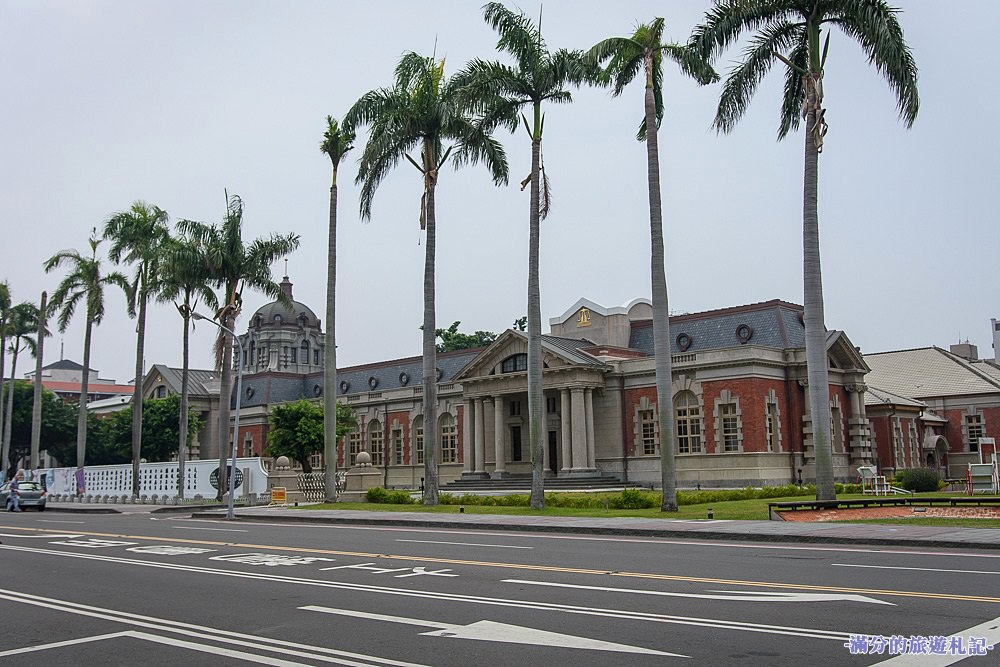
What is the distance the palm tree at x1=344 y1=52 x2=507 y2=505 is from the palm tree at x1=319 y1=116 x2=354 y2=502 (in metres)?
3.04

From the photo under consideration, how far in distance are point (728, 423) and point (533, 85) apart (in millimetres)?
23965

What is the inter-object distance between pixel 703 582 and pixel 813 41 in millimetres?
19611

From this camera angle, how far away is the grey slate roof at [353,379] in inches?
2618

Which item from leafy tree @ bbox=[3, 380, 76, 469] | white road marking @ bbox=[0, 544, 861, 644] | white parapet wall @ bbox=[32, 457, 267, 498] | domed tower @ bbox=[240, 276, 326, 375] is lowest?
white road marking @ bbox=[0, 544, 861, 644]

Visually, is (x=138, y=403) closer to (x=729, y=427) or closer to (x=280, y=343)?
(x=729, y=427)

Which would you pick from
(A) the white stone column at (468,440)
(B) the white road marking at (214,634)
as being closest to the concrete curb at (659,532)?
(B) the white road marking at (214,634)

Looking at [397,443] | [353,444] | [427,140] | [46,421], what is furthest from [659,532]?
[46,421]

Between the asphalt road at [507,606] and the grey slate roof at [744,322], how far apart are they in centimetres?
3386

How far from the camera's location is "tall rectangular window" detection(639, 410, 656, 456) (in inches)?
2034

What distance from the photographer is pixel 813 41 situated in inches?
1036

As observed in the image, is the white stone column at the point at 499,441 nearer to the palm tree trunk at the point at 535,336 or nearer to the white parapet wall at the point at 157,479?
the white parapet wall at the point at 157,479

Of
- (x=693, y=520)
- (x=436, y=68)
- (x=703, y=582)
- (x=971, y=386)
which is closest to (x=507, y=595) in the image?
(x=703, y=582)

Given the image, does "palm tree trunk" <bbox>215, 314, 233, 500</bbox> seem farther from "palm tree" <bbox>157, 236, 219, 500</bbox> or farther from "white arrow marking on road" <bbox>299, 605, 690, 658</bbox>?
"white arrow marking on road" <bbox>299, 605, 690, 658</bbox>

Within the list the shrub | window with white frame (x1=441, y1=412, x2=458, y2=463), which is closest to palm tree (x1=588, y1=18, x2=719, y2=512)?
the shrub
